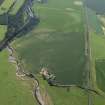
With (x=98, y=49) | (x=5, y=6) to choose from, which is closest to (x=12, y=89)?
(x=98, y=49)

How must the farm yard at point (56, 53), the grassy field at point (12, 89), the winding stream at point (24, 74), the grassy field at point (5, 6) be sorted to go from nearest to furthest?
the grassy field at point (12, 89) < the winding stream at point (24, 74) < the farm yard at point (56, 53) < the grassy field at point (5, 6)

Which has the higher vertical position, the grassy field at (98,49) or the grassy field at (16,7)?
the grassy field at (16,7)

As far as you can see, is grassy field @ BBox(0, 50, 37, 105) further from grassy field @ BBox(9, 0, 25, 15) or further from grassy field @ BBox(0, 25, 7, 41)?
grassy field @ BBox(9, 0, 25, 15)

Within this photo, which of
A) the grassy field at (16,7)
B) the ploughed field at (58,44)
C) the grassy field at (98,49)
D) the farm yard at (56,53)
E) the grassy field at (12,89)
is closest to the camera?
the grassy field at (12,89)

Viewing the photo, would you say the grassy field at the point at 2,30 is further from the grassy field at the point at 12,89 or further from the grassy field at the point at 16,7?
the grassy field at the point at 12,89

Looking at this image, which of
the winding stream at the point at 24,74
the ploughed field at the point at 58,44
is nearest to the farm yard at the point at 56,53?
the ploughed field at the point at 58,44

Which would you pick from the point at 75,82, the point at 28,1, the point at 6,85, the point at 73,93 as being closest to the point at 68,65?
the point at 75,82

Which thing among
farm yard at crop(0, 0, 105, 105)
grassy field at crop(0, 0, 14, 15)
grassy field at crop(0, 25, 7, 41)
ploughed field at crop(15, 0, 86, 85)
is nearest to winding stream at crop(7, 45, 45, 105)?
farm yard at crop(0, 0, 105, 105)
